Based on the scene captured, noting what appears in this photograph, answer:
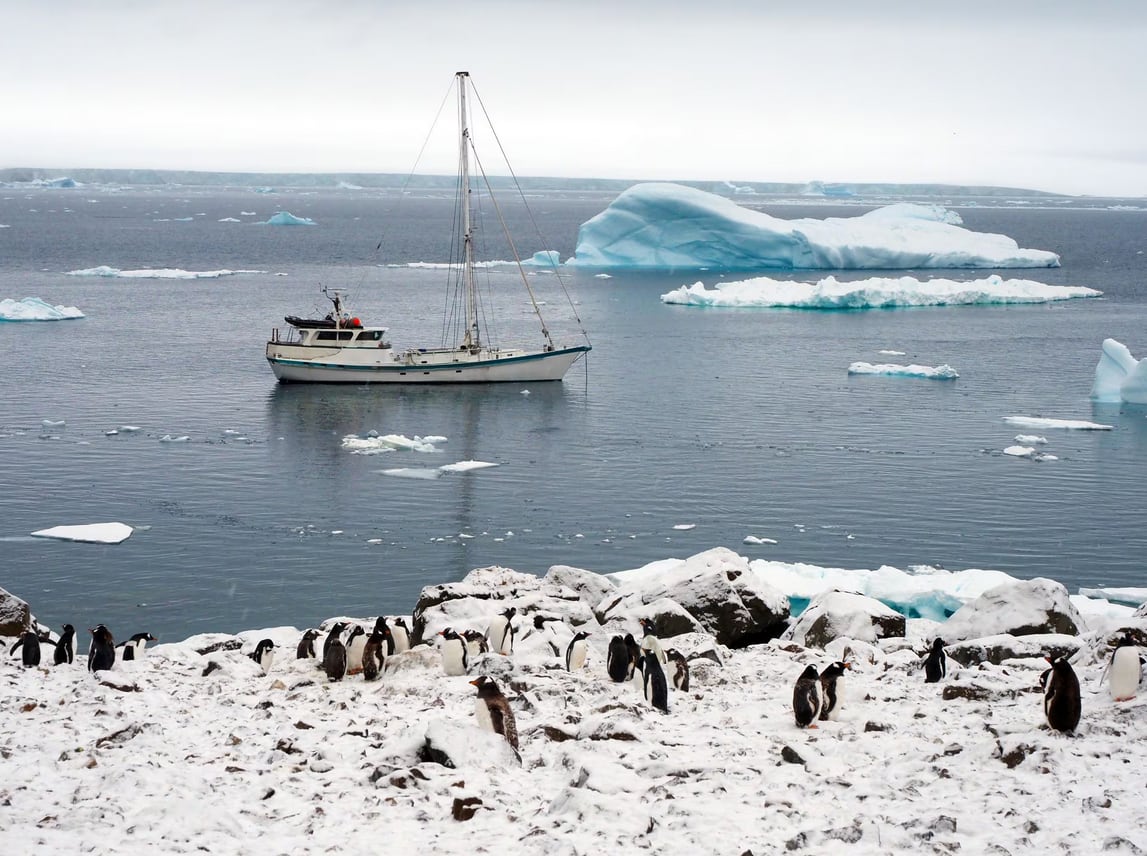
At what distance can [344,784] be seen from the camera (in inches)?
374

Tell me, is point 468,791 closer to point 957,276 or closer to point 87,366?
point 87,366

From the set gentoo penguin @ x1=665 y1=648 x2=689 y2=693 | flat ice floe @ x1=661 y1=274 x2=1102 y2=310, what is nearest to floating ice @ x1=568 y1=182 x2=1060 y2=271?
flat ice floe @ x1=661 y1=274 x2=1102 y2=310

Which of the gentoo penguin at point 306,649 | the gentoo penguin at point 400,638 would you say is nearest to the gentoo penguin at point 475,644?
the gentoo penguin at point 400,638

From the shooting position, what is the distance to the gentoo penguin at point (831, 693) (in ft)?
36.2

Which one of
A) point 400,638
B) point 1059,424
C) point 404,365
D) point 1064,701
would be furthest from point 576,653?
point 404,365

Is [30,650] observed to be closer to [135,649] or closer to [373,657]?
[135,649]

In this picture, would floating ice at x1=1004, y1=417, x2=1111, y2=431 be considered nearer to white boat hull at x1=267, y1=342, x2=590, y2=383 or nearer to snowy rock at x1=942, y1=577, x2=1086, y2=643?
white boat hull at x1=267, y1=342, x2=590, y2=383

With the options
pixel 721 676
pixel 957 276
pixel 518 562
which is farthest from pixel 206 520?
pixel 957 276

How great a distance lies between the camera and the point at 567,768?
9750mm

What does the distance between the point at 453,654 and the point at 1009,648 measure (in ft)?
20.2

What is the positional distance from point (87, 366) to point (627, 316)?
92.3 ft

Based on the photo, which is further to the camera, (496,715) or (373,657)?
(373,657)

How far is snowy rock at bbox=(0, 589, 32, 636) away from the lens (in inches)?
599

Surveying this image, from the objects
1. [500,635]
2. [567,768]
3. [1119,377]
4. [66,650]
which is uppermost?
[1119,377]
